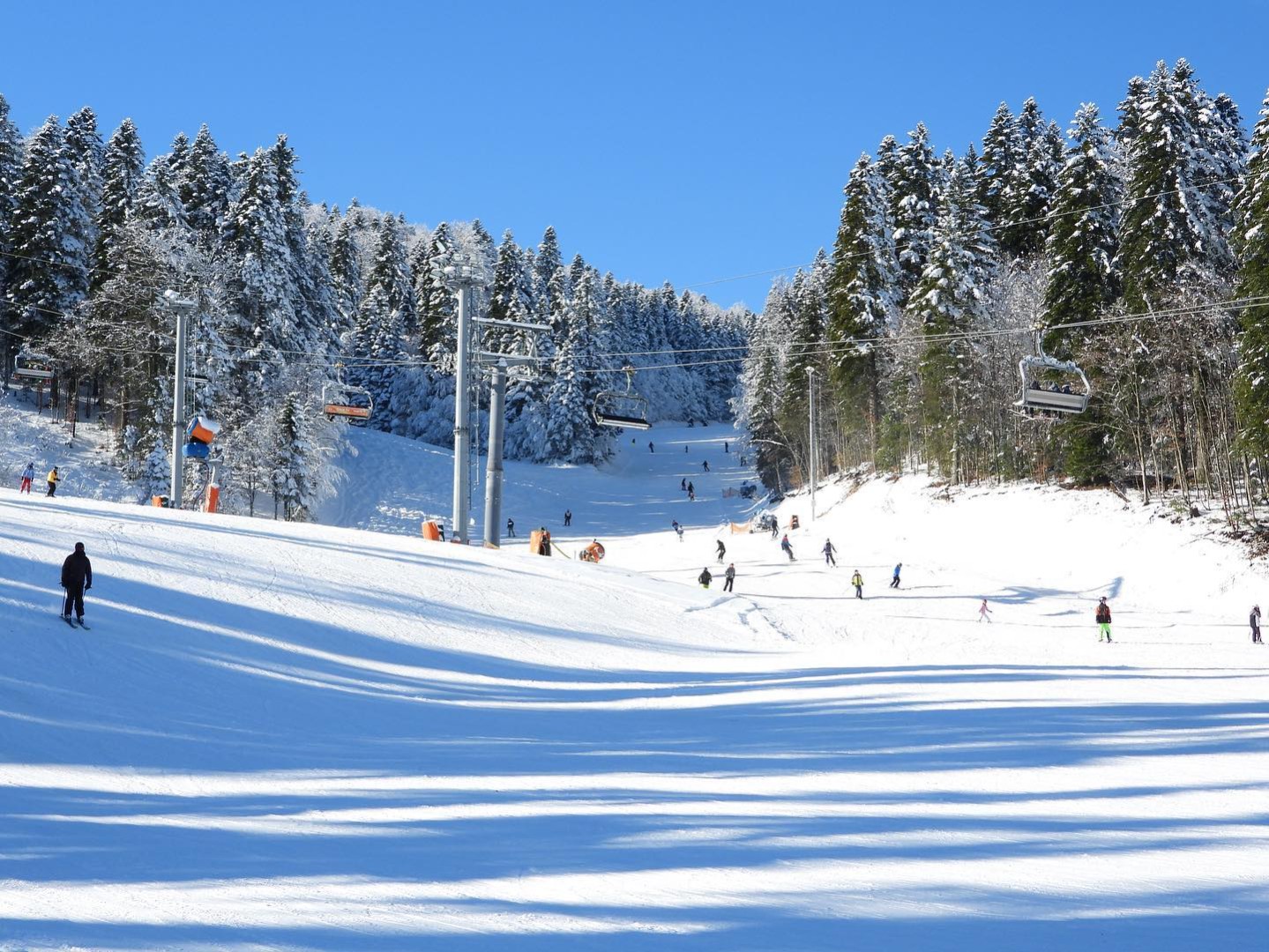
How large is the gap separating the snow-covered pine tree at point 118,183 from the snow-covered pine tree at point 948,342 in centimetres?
4267

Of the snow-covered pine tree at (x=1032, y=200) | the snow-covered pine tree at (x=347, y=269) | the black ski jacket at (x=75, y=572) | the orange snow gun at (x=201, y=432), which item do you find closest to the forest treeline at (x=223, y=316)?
the orange snow gun at (x=201, y=432)

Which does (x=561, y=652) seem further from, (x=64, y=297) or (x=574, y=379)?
(x=574, y=379)

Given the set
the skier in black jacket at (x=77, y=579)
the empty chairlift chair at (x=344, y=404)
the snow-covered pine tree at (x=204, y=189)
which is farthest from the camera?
the snow-covered pine tree at (x=204, y=189)

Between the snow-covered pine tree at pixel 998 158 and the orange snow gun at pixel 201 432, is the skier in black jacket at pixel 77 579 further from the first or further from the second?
the snow-covered pine tree at pixel 998 158

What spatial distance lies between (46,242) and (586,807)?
57292 mm

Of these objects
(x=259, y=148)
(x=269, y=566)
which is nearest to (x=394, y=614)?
(x=269, y=566)

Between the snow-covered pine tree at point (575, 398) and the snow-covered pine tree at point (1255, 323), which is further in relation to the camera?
the snow-covered pine tree at point (575, 398)

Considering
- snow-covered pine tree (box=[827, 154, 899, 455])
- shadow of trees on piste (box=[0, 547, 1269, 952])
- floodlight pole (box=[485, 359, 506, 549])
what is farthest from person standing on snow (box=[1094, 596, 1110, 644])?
snow-covered pine tree (box=[827, 154, 899, 455])

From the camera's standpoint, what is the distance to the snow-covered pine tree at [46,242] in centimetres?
5344

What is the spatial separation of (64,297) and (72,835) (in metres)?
55.4

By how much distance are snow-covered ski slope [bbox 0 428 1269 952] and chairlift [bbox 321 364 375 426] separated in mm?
11486

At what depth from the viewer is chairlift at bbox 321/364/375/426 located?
120ft

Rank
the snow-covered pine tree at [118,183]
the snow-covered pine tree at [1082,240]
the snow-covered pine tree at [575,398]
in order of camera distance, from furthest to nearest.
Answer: the snow-covered pine tree at [575,398], the snow-covered pine tree at [118,183], the snow-covered pine tree at [1082,240]

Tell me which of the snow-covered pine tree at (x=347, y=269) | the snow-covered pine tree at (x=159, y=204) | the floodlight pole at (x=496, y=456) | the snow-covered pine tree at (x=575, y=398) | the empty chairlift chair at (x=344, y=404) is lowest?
the floodlight pole at (x=496, y=456)
